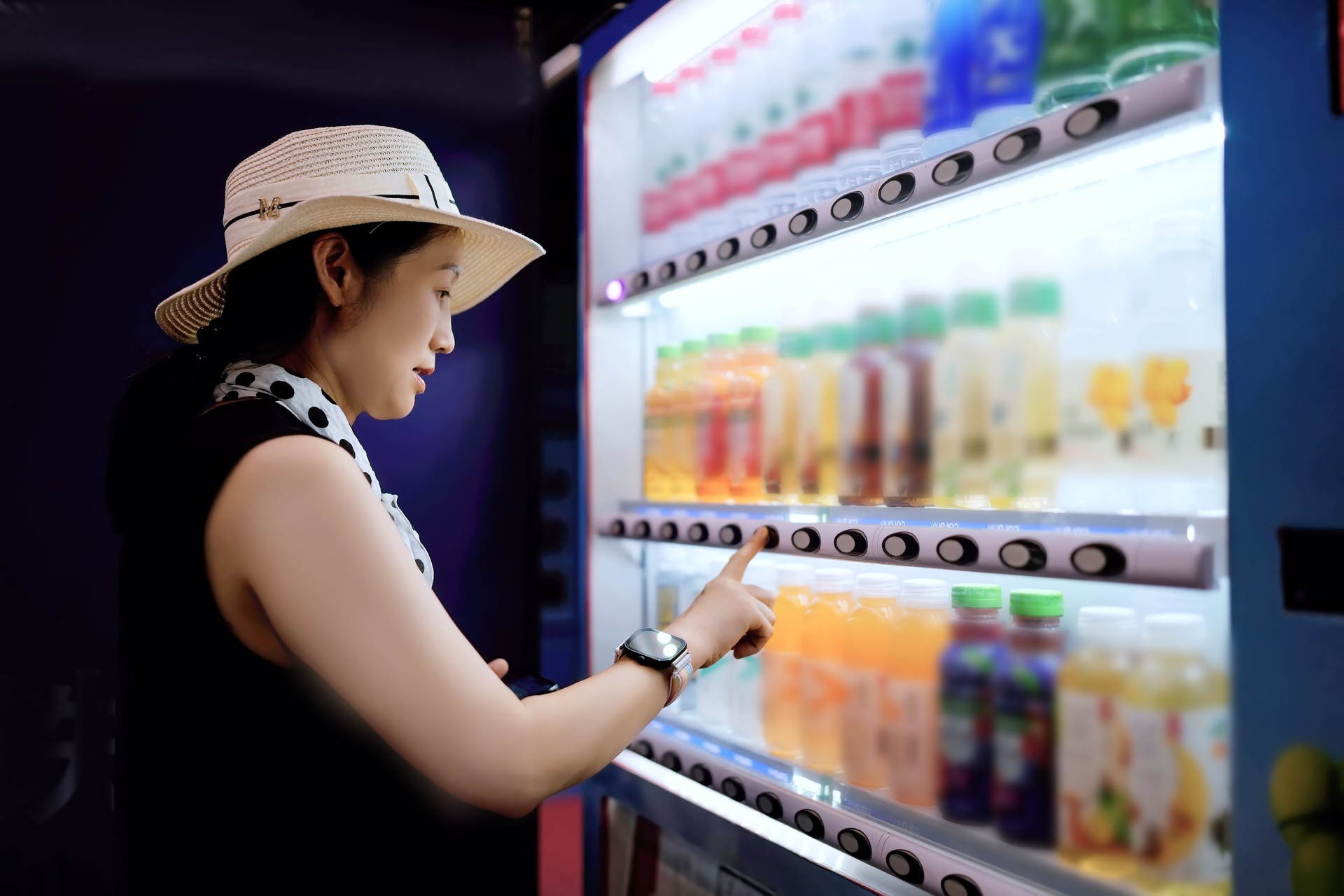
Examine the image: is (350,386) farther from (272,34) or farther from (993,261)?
(272,34)

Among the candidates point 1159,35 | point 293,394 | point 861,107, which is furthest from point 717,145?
point 293,394

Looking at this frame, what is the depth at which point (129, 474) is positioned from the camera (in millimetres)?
1049

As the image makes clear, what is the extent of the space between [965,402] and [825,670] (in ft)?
1.94

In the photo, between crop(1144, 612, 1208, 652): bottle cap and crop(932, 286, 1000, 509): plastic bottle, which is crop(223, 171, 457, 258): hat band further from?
crop(1144, 612, 1208, 652): bottle cap

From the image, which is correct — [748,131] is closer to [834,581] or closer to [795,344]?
[795,344]

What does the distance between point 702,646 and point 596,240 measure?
125cm

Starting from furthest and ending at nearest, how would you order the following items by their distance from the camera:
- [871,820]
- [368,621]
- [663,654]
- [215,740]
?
[871,820]
[663,654]
[215,740]
[368,621]

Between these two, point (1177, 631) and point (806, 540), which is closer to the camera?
point (1177, 631)

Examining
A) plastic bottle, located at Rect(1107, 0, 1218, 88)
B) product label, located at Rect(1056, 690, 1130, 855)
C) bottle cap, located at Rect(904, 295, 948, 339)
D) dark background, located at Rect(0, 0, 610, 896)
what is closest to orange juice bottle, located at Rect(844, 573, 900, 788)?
product label, located at Rect(1056, 690, 1130, 855)

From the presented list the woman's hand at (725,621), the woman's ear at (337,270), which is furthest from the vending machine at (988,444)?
the woman's ear at (337,270)

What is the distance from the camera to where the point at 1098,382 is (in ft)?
4.04

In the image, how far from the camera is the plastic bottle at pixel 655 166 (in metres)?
2.16

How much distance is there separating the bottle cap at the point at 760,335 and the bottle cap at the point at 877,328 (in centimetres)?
25

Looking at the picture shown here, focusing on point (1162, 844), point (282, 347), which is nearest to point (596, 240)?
point (282, 347)
